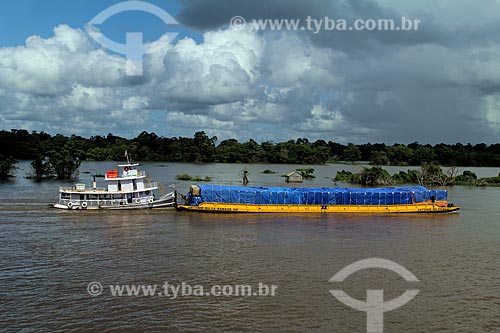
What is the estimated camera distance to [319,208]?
5050 cm

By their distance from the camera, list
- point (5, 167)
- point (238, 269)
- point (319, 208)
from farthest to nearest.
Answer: point (5, 167) → point (319, 208) → point (238, 269)

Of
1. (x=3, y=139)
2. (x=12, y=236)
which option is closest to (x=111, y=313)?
(x=12, y=236)

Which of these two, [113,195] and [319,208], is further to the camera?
[113,195]

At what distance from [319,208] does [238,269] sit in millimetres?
23775

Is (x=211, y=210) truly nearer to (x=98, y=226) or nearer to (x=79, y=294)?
(x=98, y=226)

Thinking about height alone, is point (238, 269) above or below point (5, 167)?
below

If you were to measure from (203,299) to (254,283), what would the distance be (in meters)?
3.65

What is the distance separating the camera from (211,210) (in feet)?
164

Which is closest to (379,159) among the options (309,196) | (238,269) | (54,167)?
(54,167)

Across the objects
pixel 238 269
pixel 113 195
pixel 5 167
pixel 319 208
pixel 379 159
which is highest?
pixel 379 159

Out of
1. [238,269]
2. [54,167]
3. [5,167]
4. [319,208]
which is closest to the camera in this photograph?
[238,269]

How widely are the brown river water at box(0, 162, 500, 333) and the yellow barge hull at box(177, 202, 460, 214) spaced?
157 centimetres

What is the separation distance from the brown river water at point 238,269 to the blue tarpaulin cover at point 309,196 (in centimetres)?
258

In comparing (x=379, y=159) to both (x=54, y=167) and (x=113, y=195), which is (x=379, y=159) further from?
(x=113, y=195)
